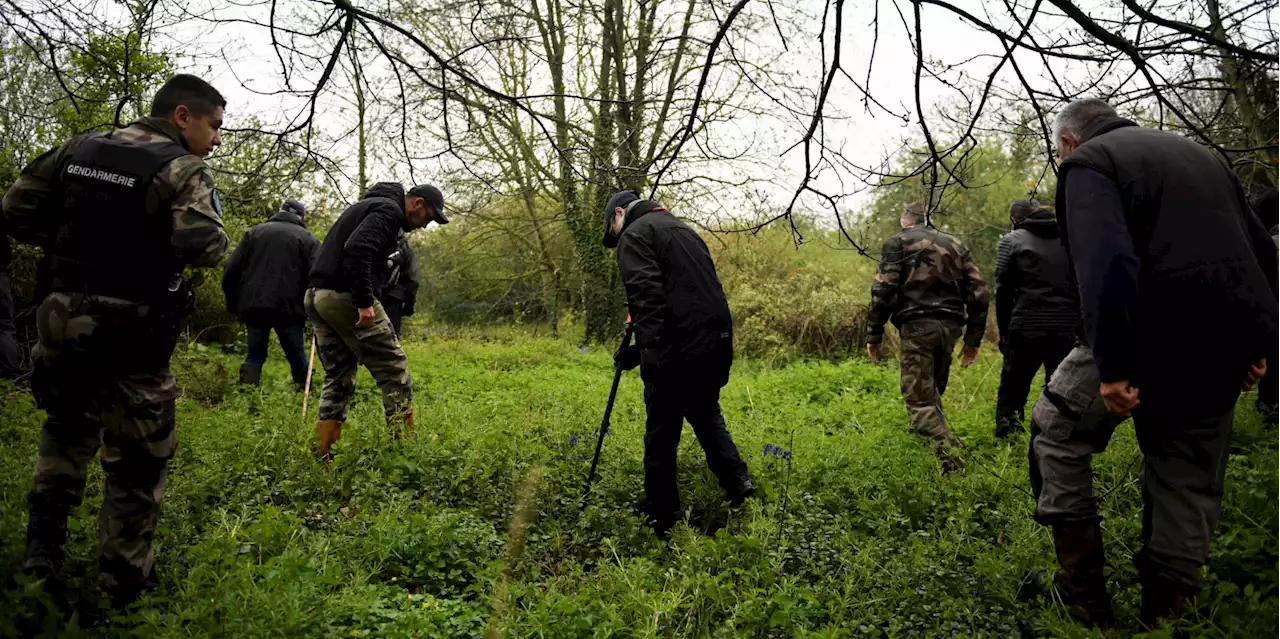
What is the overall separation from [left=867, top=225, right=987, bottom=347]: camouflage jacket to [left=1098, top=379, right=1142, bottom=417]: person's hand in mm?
2905

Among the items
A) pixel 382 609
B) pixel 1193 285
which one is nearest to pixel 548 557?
pixel 382 609

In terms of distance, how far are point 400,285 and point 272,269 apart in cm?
130

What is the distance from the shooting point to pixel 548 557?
3.68m

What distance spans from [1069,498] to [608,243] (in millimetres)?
2810

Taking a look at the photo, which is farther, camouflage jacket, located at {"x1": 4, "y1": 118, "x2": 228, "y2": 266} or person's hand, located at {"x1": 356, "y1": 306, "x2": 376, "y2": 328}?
person's hand, located at {"x1": 356, "y1": 306, "x2": 376, "y2": 328}

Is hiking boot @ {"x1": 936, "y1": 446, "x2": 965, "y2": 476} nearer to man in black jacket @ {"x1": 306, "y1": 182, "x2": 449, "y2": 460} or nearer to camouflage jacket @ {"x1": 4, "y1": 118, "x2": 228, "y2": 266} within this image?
man in black jacket @ {"x1": 306, "y1": 182, "x2": 449, "y2": 460}

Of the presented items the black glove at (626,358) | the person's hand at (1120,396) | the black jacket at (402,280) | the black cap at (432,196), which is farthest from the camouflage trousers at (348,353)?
the person's hand at (1120,396)

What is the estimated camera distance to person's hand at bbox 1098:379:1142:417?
2.41m

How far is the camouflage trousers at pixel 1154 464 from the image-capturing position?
2.50 metres

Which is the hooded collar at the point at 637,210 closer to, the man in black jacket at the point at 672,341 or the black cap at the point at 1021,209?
the man in black jacket at the point at 672,341

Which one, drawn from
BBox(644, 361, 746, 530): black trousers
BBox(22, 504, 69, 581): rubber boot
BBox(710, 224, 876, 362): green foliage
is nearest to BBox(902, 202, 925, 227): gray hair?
BBox(644, 361, 746, 530): black trousers

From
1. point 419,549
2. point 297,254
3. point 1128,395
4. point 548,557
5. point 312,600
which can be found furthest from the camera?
point 297,254

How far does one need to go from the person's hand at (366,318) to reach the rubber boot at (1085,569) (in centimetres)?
415

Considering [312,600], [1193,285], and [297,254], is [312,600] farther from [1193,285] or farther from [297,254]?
[297,254]
